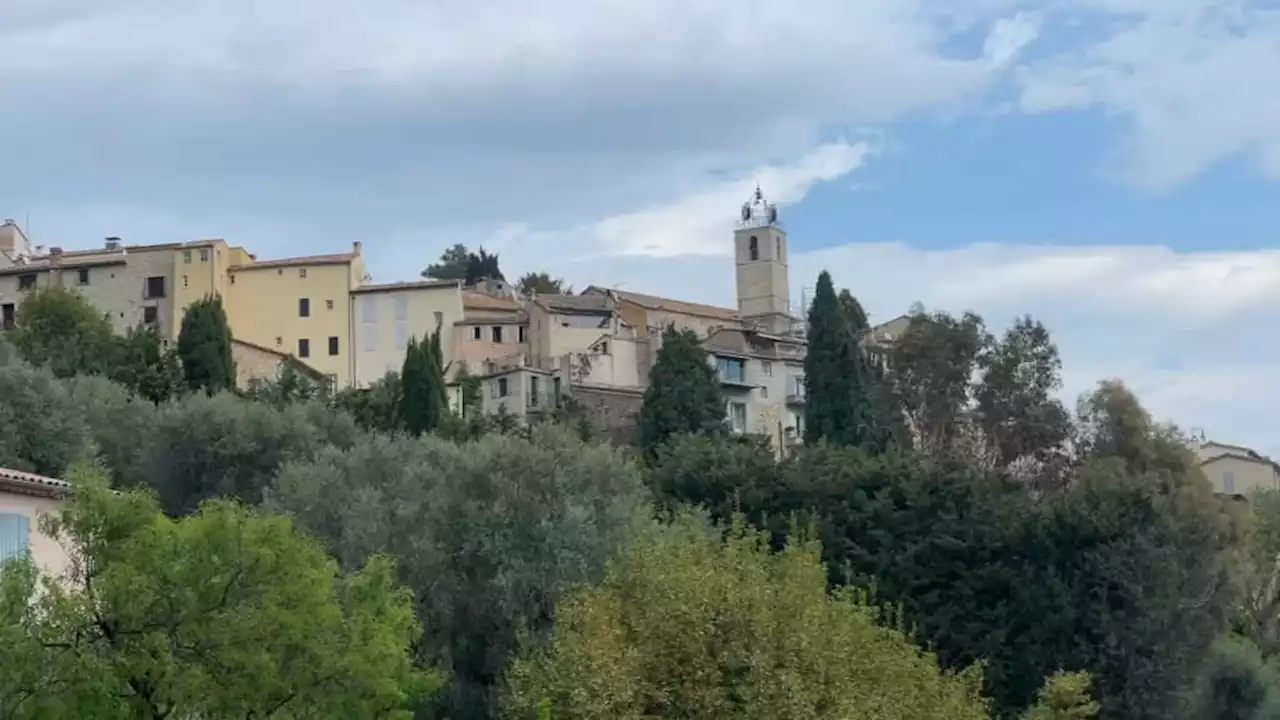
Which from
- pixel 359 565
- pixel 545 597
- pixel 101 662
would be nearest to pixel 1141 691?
pixel 545 597

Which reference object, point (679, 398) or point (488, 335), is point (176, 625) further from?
point (488, 335)

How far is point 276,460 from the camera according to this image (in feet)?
154

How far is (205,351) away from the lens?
64.1m

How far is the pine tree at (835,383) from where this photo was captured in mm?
62312

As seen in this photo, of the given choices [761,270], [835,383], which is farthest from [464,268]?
[835,383]

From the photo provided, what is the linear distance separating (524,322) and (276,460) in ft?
128

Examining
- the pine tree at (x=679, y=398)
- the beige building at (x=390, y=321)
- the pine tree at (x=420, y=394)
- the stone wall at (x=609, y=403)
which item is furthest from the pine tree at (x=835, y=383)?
the beige building at (x=390, y=321)

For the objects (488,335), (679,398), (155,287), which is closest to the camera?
(679,398)

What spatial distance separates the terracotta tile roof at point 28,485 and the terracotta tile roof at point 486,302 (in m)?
56.5

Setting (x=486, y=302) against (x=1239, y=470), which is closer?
(x=486, y=302)

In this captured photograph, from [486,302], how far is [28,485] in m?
59.7

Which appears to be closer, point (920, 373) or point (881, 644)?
point (881, 644)

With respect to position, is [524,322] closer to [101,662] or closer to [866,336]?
[866,336]

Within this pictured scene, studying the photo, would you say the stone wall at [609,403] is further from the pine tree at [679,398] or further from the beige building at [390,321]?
the pine tree at [679,398]
